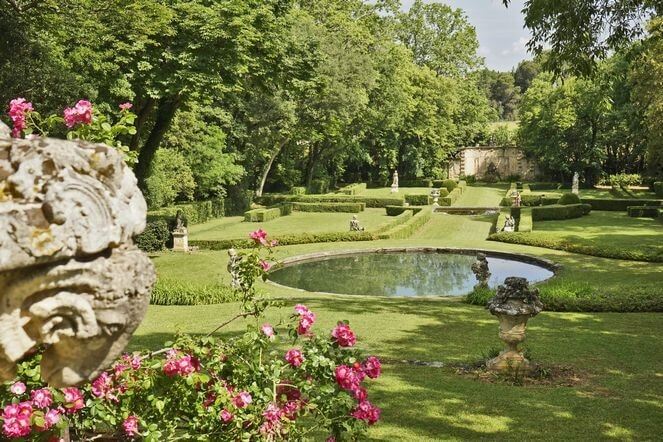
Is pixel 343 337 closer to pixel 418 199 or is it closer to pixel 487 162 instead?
pixel 418 199

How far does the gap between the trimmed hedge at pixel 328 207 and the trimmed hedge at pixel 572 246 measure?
46.0 ft

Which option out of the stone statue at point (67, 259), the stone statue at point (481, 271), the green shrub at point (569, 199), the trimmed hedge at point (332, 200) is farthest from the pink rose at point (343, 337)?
the trimmed hedge at point (332, 200)

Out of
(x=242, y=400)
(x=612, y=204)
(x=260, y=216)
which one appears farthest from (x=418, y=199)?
(x=242, y=400)

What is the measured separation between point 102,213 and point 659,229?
33.7 meters

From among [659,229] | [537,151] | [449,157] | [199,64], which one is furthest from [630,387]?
[449,157]

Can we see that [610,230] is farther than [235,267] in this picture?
Yes

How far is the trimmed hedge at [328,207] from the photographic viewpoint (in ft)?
137

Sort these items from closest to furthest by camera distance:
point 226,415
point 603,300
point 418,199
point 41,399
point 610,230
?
point 41,399
point 226,415
point 603,300
point 610,230
point 418,199

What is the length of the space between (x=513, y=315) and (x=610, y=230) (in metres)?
24.3

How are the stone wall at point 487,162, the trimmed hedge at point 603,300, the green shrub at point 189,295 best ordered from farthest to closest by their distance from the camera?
the stone wall at point 487,162 < the green shrub at point 189,295 < the trimmed hedge at point 603,300

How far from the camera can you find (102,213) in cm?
192

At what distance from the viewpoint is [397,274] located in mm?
22969

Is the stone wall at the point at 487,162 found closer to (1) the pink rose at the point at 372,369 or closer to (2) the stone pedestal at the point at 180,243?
(2) the stone pedestal at the point at 180,243

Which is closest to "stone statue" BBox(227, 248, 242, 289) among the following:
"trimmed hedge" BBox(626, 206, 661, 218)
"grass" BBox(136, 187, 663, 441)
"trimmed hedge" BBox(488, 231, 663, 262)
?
"grass" BBox(136, 187, 663, 441)
